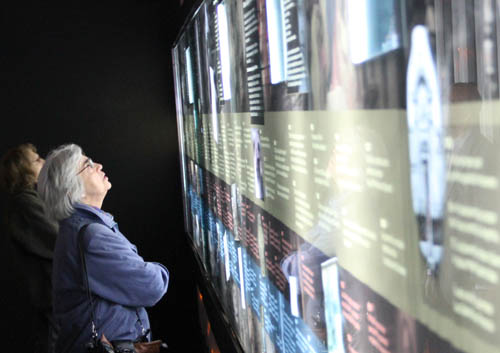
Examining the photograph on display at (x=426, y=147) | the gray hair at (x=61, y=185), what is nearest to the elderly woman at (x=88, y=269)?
→ the gray hair at (x=61, y=185)

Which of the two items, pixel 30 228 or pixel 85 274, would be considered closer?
pixel 85 274

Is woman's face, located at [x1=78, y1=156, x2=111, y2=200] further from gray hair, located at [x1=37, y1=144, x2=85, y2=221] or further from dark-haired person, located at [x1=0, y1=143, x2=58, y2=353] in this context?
dark-haired person, located at [x1=0, y1=143, x2=58, y2=353]

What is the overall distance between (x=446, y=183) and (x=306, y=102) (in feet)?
1.88

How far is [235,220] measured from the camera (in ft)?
7.77

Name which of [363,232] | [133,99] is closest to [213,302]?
[363,232]

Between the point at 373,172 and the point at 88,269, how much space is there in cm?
167

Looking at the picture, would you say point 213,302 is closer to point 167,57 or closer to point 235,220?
point 235,220

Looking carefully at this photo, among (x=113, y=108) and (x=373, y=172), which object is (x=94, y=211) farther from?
(x=113, y=108)

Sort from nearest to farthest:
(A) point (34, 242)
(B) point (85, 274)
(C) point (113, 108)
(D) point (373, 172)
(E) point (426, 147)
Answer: (E) point (426, 147)
(D) point (373, 172)
(B) point (85, 274)
(A) point (34, 242)
(C) point (113, 108)

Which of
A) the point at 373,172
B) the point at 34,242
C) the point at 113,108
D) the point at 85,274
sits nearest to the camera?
the point at 373,172

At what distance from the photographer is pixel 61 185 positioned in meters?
2.47

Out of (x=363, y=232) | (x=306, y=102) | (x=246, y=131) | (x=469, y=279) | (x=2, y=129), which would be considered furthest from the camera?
(x=2, y=129)

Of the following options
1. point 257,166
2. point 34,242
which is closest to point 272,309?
point 257,166

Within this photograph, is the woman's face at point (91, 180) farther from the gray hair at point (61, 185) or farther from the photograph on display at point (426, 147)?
the photograph on display at point (426, 147)
